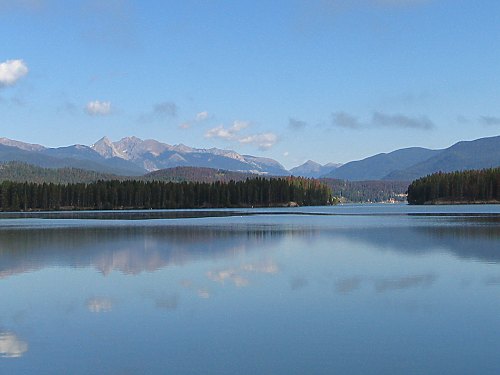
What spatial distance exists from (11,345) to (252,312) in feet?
25.5

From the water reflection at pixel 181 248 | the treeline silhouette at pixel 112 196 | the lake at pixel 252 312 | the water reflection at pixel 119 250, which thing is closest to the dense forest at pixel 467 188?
the treeline silhouette at pixel 112 196

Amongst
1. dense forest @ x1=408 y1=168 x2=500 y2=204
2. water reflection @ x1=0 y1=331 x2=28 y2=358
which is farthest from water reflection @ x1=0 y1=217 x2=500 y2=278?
dense forest @ x1=408 y1=168 x2=500 y2=204

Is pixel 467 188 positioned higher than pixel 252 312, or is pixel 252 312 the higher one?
pixel 467 188

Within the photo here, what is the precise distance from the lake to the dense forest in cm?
14766

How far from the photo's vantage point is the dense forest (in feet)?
582

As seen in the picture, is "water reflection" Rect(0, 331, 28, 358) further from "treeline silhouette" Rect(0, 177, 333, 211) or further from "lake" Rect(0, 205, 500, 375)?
"treeline silhouette" Rect(0, 177, 333, 211)

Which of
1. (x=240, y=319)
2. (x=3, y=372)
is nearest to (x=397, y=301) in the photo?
(x=240, y=319)

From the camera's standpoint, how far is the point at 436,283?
26.3 m

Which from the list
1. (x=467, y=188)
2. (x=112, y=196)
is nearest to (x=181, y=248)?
(x=112, y=196)

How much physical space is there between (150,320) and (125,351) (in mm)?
3789

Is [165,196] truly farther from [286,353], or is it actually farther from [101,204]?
[286,353]

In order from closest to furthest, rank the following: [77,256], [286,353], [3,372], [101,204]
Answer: [3,372] < [286,353] < [77,256] < [101,204]

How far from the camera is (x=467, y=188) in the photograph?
18238 cm

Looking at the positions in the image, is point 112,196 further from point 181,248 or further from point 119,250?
point 119,250
